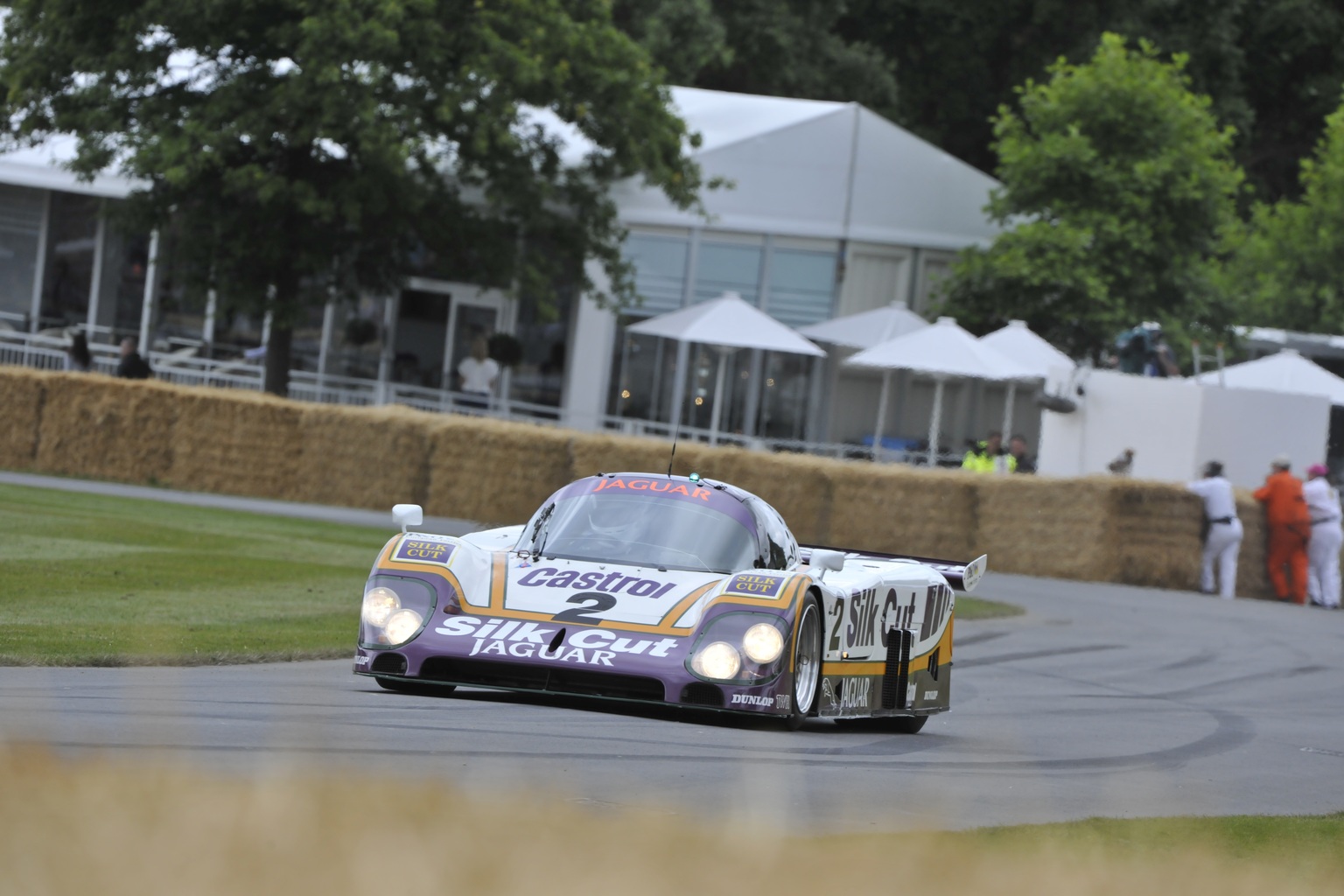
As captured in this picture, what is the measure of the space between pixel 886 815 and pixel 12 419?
21.4 m

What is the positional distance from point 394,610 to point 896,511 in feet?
53.8

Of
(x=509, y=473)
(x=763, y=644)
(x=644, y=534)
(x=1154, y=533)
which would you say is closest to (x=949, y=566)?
(x=644, y=534)

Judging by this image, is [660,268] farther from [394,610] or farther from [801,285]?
[394,610]

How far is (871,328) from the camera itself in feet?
111

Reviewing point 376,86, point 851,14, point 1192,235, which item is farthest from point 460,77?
point 851,14

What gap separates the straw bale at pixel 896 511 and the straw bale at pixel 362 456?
208 inches

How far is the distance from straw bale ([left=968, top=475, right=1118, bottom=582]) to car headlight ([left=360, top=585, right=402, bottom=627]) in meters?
16.7

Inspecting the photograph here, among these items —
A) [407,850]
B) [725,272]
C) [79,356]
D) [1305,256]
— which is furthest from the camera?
[1305,256]

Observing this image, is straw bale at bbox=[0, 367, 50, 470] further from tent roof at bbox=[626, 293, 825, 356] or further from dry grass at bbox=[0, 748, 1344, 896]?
dry grass at bbox=[0, 748, 1344, 896]

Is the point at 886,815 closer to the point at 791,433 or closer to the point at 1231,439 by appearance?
the point at 1231,439

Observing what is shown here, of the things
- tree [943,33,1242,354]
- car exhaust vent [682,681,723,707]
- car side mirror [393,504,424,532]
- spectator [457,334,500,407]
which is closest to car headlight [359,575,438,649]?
car side mirror [393,504,424,532]

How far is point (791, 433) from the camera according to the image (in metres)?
37.5

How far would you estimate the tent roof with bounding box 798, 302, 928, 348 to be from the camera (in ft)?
110

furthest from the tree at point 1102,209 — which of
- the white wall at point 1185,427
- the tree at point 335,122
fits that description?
the tree at point 335,122
